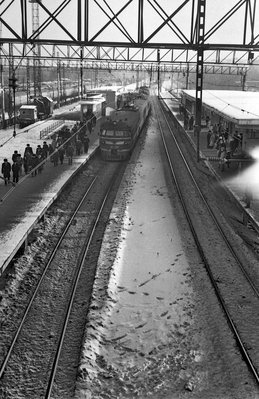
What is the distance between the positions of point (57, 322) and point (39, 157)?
13423 mm

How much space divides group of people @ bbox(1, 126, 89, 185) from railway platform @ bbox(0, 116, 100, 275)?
14.2 inches

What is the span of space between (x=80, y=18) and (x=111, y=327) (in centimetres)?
1093

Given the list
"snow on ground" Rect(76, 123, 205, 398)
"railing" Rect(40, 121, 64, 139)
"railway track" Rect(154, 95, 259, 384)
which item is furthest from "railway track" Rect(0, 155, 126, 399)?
"railing" Rect(40, 121, 64, 139)

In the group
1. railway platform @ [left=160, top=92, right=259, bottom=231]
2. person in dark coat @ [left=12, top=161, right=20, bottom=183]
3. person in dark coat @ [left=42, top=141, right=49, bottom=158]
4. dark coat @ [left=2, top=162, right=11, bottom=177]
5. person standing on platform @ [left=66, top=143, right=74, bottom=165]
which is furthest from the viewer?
person standing on platform @ [left=66, top=143, right=74, bottom=165]

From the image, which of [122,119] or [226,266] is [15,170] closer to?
[226,266]

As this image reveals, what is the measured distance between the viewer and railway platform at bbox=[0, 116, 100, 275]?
12908 millimetres

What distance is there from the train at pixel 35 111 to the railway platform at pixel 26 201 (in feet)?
54.5

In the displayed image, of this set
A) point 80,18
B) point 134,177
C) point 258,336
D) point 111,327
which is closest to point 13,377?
point 111,327

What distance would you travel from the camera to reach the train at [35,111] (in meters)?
42.9

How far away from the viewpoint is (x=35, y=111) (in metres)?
44.2

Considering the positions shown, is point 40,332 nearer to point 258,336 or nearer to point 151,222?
point 258,336

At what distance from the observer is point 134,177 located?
23.1 meters

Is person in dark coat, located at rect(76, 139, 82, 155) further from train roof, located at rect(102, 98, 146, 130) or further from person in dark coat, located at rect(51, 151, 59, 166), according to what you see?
person in dark coat, located at rect(51, 151, 59, 166)

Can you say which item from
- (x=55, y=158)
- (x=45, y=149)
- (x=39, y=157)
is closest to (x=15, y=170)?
(x=39, y=157)
